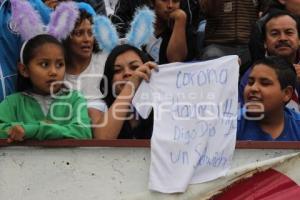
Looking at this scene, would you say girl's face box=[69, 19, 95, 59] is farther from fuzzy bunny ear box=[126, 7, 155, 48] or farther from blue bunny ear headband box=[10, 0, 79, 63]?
fuzzy bunny ear box=[126, 7, 155, 48]

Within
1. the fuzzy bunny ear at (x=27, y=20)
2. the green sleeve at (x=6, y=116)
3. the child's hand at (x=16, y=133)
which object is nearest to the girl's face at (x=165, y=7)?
the fuzzy bunny ear at (x=27, y=20)

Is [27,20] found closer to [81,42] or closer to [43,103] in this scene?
[81,42]

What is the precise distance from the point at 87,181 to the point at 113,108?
1.36 feet

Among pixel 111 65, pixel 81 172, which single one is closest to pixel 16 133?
pixel 81 172

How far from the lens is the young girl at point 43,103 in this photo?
4047 mm

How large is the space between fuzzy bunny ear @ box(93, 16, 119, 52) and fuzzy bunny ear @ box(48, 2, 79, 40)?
16 centimetres

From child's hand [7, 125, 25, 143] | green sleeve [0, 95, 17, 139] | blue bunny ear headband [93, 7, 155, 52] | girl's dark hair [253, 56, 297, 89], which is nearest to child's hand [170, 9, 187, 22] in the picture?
blue bunny ear headband [93, 7, 155, 52]

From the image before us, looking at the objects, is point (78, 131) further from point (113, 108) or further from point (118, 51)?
point (118, 51)

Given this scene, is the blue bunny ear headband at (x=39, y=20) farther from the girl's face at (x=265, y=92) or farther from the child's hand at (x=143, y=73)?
the girl's face at (x=265, y=92)

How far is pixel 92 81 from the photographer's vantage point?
16.0 feet

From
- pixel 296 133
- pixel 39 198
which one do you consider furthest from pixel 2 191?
pixel 296 133

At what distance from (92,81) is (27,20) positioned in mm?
528

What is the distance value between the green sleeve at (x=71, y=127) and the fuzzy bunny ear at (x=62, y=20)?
0.57 meters

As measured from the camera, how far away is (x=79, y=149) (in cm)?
405
